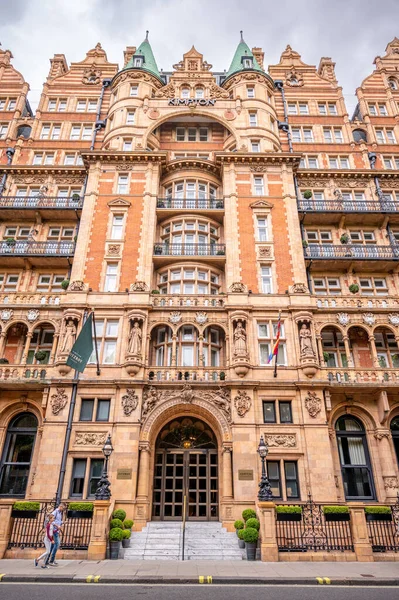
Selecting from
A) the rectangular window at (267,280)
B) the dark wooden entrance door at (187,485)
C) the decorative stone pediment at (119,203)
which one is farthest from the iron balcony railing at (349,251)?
the dark wooden entrance door at (187,485)

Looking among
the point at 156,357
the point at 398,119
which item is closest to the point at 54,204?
the point at 156,357

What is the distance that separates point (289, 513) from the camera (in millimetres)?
16672

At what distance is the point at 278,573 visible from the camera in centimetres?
1289

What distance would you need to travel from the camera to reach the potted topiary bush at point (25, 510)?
53.4 feet

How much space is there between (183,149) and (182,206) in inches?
295

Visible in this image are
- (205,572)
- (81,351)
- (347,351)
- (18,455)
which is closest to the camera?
(205,572)

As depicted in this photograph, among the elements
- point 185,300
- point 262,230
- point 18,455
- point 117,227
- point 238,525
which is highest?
point 117,227

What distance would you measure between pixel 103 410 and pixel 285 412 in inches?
401

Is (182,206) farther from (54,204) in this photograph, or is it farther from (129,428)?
(129,428)

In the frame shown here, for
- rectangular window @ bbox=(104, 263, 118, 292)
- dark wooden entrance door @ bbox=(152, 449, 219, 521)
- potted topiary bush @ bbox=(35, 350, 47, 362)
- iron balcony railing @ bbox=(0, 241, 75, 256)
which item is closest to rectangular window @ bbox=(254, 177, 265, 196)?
rectangular window @ bbox=(104, 263, 118, 292)

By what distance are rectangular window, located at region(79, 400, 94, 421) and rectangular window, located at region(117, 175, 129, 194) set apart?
15813 millimetres

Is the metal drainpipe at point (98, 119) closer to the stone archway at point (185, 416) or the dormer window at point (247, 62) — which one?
the dormer window at point (247, 62)

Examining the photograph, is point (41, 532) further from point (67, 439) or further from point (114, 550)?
point (67, 439)

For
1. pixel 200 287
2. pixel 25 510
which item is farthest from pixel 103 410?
pixel 200 287
